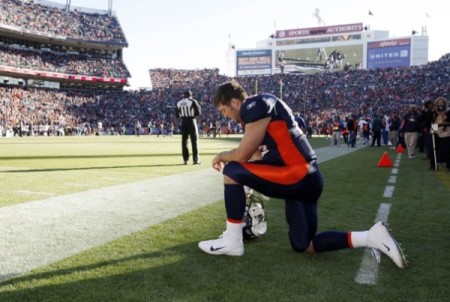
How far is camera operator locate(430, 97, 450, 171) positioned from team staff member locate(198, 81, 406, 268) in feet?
27.0

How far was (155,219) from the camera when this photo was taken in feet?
16.9

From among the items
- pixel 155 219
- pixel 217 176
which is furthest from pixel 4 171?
pixel 155 219

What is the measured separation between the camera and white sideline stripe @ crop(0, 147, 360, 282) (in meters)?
3.73

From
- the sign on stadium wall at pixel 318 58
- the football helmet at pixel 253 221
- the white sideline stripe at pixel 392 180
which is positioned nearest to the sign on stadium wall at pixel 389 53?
the sign on stadium wall at pixel 318 58

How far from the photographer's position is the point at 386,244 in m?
3.40

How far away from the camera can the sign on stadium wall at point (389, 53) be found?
62.1 m

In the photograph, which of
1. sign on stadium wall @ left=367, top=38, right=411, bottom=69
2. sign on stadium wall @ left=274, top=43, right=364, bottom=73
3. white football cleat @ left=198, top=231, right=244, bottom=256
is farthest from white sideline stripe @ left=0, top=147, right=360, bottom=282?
sign on stadium wall @ left=274, top=43, right=364, bottom=73

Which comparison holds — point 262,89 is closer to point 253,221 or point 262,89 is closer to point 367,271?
point 253,221

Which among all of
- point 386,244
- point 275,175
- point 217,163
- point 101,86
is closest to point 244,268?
point 275,175

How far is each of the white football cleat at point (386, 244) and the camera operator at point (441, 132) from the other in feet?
26.9

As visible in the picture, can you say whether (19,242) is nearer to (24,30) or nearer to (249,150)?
(249,150)

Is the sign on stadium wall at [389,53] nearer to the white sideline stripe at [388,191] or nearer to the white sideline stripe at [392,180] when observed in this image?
the white sideline stripe at [392,180]

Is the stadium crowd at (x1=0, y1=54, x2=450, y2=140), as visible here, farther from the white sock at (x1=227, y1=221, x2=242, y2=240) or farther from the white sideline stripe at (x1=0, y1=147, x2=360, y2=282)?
the white sock at (x1=227, y1=221, x2=242, y2=240)

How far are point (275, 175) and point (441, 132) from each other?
8.98 metres
